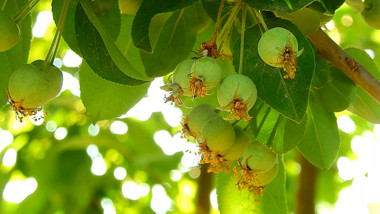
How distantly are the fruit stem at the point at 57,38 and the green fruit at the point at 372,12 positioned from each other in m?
0.68

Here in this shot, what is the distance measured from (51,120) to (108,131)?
319mm

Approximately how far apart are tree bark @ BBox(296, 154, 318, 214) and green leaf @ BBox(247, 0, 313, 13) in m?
1.77

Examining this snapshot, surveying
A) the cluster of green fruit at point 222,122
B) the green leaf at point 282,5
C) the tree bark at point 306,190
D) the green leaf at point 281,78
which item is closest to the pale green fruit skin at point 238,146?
the cluster of green fruit at point 222,122

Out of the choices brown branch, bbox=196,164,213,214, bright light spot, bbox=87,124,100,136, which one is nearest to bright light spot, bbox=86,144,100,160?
bright light spot, bbox=87,124,100,136

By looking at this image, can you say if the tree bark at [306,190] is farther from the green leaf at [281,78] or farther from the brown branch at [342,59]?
the green leaf at [281,78]

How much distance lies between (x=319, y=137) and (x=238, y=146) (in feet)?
0.92

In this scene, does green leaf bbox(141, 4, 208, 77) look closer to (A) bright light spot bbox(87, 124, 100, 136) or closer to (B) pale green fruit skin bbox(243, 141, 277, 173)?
(B) pale green fruit skin bbox(243, 141, 277, 173)

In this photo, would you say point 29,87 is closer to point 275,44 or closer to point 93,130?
point 275,44

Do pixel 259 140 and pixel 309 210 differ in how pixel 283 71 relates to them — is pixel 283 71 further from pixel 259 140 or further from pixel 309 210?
pixel 309 210

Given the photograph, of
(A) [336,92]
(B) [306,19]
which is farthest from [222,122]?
(A) [336,92]

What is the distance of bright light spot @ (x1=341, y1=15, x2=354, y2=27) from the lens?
10.5 feet

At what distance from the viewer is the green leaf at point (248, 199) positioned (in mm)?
1381

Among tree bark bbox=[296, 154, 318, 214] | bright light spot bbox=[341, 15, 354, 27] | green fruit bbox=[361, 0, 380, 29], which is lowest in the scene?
tree bark bbox=[296, 154, 318, 214]

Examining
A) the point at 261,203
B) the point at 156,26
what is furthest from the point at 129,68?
the point at 261,203
